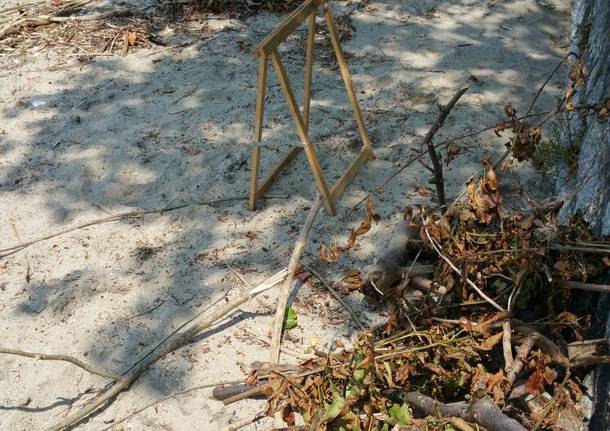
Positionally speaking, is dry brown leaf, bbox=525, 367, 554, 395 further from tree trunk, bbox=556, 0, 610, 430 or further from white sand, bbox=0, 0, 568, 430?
white sand, bbox=0, 0, 568, 430

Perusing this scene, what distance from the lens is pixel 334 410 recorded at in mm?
2723

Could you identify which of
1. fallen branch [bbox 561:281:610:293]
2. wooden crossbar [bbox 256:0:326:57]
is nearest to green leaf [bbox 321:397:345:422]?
fallen branch [bbox 561:281:610:293]

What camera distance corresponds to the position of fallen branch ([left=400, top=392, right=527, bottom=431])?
242 cm

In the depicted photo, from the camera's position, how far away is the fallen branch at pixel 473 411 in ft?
7.95

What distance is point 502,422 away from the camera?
2.42m

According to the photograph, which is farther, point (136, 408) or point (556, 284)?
point (136, 408)

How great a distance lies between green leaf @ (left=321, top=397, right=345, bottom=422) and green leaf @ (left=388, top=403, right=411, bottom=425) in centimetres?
19

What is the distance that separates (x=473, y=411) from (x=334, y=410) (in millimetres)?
516

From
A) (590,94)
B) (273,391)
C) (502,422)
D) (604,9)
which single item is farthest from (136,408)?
(604,9)

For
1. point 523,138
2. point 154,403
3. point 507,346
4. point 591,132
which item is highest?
point 523,138

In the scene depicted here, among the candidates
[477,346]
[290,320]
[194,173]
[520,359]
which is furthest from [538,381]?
[194,173]

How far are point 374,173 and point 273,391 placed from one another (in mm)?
1824

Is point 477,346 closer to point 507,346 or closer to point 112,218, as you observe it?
point 507,346

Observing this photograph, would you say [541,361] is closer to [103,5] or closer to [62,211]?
[62,211]
